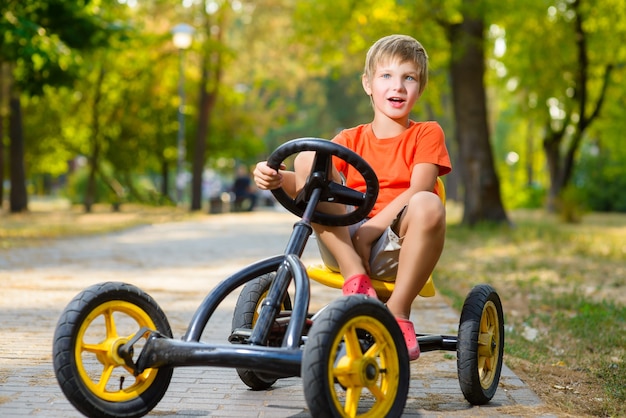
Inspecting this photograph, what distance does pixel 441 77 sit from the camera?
2356 centimetres

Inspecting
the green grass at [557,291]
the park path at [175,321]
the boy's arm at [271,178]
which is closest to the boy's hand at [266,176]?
the boy's arm at [271,178]

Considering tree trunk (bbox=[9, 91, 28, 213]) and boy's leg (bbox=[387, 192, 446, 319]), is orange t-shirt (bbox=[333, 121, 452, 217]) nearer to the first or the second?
boy's leg (bbox=[387, 192, 446, 319])

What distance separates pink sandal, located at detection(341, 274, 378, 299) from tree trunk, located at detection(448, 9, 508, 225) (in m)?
15.6

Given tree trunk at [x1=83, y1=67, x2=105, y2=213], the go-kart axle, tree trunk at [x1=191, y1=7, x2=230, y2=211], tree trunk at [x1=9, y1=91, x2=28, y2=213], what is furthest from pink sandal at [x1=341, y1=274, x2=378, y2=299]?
tree trunk at [x1=83, y1=67, x2=105, y2=213]

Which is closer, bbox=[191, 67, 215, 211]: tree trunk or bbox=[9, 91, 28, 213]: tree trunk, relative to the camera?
bbox=[9, 91, 28, 213]: tree trunk

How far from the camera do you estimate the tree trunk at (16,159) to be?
23891 millimetres

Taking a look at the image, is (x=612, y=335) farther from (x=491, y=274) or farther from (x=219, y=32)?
(x=219, y=32)

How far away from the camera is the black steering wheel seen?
3695mm

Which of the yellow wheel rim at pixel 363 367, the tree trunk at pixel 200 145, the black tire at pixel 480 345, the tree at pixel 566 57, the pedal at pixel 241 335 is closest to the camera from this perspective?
the yellow wheel rim at pixel 363 367

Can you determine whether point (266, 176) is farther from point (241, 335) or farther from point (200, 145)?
point (200, 145)

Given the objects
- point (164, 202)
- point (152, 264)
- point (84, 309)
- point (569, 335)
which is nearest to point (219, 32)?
point (164, 202)

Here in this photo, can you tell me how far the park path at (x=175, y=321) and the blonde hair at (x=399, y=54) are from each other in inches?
57.4

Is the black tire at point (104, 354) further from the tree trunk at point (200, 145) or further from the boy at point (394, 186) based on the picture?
the tree trunk at point (200, 145)

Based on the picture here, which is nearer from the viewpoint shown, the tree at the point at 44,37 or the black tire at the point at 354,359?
the black tire at the point at 354,359
